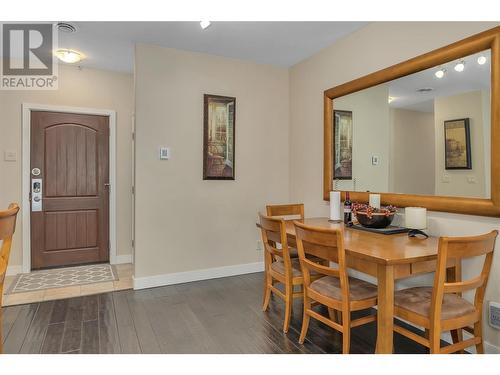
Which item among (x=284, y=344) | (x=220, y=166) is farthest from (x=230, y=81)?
(x=284, y=344)

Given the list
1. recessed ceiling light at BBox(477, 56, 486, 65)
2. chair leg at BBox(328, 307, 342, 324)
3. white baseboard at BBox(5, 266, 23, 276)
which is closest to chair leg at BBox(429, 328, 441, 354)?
chair leg at BBox(328, 307, 342, 324)

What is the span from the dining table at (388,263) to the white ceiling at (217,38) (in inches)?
77.6

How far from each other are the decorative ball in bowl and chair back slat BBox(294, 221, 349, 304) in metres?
0.63

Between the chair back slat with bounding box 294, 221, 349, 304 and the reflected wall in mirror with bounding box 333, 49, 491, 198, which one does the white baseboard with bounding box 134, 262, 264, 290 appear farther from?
the chair back slat with bounding box 294, 221, 349, 304

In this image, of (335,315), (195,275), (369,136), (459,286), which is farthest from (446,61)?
(195,275)

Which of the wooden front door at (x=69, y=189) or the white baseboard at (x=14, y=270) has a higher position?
the wooden front door at (x=69, y=189)

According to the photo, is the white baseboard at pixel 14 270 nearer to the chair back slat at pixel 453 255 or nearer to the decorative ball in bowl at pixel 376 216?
the decorative ball in bowl at pixel 376 216

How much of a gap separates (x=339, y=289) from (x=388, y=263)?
1.61 feet

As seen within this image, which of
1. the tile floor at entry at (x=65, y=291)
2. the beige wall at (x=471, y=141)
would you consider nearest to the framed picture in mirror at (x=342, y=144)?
the beige wall at (x=471, y=141)

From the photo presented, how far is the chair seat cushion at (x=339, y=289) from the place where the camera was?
191 cm

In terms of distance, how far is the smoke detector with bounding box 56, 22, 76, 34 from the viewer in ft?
9.10

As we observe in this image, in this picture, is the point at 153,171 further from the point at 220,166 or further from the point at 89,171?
A: the point at 89,171

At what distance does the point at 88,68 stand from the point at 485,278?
445cm

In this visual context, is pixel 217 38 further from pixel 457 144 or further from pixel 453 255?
pixel 453 255
